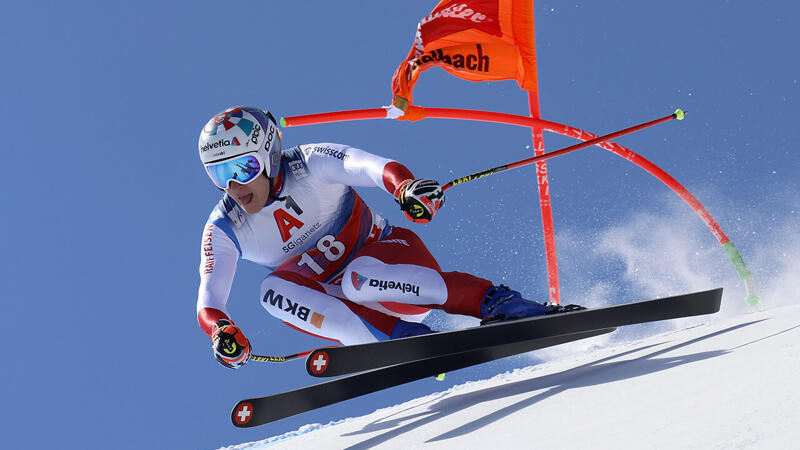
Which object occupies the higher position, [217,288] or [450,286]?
[217,288]

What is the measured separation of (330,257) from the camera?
4262mm

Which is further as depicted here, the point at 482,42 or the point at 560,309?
the point at 482,42

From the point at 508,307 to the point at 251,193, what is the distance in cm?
141

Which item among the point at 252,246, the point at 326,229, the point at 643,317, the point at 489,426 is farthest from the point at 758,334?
the point at 252,246

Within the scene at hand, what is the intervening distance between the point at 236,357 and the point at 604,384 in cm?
171

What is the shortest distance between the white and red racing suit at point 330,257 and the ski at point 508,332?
38 centimetres

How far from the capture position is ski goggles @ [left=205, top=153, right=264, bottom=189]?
13.0ft

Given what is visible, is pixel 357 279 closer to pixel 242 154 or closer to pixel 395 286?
pixel 395 286

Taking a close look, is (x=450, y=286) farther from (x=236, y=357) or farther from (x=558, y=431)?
(x=558, y=431)

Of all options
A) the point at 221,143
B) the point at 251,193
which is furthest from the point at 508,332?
the point at 221,143

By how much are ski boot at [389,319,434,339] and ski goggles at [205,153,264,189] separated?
1012 mm

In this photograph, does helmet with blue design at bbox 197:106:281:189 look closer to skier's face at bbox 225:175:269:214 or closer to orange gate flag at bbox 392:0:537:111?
skier's face at bbox 225:175:269:214

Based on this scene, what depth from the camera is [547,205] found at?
17.5ft

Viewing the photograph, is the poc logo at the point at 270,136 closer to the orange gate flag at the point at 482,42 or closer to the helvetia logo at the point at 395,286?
the helvetia logo at the point at 395,286
